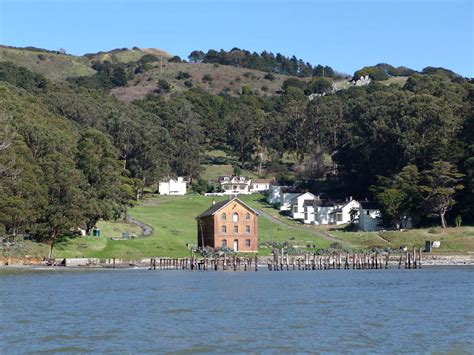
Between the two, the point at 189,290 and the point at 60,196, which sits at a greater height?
the point at 60,196

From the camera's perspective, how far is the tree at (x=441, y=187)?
11688 cm

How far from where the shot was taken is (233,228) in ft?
358

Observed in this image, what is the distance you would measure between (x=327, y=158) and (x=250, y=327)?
14215 cm

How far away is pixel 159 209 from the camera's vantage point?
138 m

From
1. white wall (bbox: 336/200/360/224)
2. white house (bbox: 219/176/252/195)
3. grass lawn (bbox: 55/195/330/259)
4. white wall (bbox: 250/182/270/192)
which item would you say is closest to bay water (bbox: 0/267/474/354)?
grass lawn (bbox: 55/195/330/259)

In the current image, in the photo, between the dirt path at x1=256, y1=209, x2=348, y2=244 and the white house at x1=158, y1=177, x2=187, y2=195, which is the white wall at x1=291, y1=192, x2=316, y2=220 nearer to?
the dirt path at x1=256, y1=209, x2=348, y2=244

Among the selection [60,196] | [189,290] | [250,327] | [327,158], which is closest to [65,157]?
[60,196]

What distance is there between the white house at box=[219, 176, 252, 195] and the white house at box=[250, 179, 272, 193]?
0.92 meters

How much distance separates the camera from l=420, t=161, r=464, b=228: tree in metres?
117

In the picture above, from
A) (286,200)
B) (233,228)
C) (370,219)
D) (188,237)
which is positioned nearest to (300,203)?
(286,200)

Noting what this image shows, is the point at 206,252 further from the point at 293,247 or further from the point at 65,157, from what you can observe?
the point at 65,157

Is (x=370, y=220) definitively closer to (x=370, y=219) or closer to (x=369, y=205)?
(x=370, y=219)

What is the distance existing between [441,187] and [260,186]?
55746 millimetres

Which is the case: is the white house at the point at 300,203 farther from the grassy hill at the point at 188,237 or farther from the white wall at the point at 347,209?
the white wall at the point at 347,209
